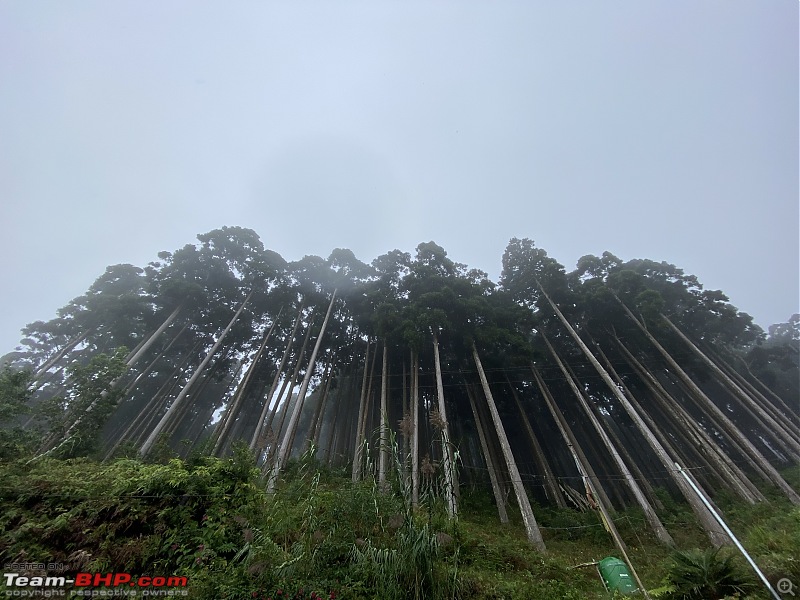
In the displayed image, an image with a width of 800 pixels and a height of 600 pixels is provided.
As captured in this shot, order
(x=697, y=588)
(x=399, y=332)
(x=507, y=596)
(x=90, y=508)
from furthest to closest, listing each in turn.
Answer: (x=399, y=332), (x=507, y=596), (x=90, y=508), (x=697, y=588)

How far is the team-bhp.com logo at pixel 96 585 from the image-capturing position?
133 inches

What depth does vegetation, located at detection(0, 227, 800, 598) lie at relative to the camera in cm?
411

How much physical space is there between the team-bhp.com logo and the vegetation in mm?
173

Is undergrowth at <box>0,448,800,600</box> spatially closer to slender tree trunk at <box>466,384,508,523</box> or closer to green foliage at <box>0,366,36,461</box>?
green foliage at <box>0,366,36,461</box>

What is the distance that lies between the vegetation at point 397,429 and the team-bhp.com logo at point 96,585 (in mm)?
173

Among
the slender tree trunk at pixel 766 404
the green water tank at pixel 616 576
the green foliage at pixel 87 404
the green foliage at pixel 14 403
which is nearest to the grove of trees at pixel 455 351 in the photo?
the slender tree trunk at pixel 766 404

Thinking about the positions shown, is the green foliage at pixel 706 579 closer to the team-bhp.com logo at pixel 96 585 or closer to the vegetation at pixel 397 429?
the vegetation at pixel 397 429

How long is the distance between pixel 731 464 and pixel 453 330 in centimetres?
1341

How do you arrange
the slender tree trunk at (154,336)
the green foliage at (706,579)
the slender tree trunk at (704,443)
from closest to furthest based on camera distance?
1. the green foliage at (706,579)
2. the slender tree trunk at (704,443)
3. the slender tree trunk at (154,336)

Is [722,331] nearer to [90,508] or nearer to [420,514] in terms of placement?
[420,514]


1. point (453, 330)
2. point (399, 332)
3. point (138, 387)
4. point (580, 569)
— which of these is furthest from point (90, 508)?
point (138, 387)

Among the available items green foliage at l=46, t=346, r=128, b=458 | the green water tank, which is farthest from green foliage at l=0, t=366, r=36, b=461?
the green water tank

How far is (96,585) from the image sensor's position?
3525mm

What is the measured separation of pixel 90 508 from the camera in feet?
13.8
